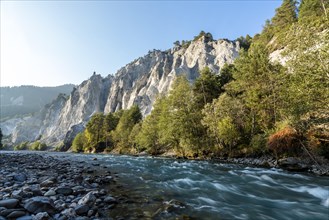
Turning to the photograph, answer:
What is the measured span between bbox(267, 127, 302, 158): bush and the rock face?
75392 millimetres

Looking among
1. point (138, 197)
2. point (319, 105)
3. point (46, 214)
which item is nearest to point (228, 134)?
point (319, 105)

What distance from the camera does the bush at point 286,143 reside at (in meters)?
19.5

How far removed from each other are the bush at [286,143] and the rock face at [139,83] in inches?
2968

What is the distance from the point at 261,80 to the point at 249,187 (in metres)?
20.3

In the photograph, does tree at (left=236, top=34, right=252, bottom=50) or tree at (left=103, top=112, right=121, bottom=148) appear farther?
tree at (left=236, top=34, right=252, bottom=50)

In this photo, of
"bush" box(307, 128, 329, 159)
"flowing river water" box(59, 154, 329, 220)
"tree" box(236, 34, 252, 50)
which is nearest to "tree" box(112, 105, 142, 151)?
"bush" box(307, 128, 329, 159)

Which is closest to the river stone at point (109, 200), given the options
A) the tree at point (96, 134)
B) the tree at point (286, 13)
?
the tree at point (96, 134)

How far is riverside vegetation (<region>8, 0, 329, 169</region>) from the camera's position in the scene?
14.8m

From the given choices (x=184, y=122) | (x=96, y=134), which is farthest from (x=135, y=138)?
(x=96, y=134)

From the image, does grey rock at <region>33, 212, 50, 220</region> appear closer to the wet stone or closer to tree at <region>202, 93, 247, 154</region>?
the wet stone

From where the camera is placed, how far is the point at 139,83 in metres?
138

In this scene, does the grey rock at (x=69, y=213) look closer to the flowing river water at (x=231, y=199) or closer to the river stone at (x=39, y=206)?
the river stone at (x=39, y=206)

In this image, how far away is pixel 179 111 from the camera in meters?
34.0

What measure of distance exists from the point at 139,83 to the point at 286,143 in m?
123
